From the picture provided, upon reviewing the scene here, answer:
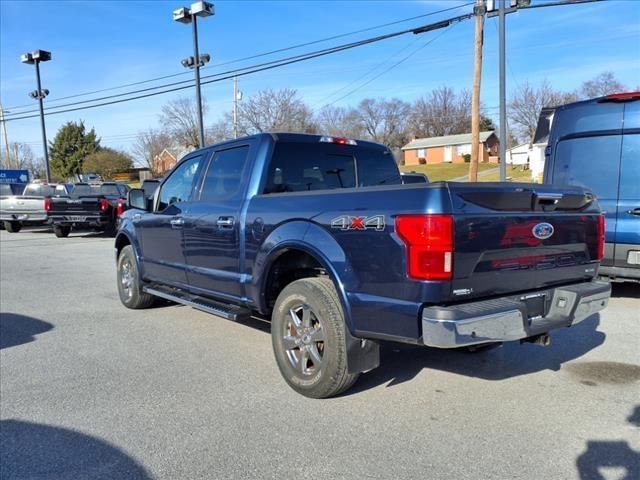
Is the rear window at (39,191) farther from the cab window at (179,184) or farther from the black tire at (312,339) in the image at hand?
the black tire at (312,339)

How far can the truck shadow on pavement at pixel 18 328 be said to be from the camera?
5680 millimetres

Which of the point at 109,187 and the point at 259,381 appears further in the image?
the point at 109,187

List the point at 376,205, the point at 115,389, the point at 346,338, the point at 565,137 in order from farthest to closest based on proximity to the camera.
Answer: the point at 565,137 → the point at 115,389 → the point at 346,338 → the point at 376,205

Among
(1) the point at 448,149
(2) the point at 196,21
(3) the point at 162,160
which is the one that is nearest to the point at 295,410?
(2) the point at 196,21

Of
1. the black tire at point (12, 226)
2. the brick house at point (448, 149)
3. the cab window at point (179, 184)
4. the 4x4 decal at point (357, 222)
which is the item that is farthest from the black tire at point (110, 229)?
the brick house at point (448, 149)

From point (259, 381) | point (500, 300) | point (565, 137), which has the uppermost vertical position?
point (565, 137)

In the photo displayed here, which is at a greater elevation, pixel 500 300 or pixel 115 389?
pixel 500 300

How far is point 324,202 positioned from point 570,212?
177cm

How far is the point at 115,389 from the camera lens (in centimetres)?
424

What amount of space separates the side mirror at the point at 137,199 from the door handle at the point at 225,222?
190cm

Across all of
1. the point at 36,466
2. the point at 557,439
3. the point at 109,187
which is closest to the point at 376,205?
the point at 557,439

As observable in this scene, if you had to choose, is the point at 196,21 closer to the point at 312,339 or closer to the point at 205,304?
the point at 205,304

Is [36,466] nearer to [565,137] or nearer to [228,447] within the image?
[228,447]

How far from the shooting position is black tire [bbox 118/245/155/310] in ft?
22.1
